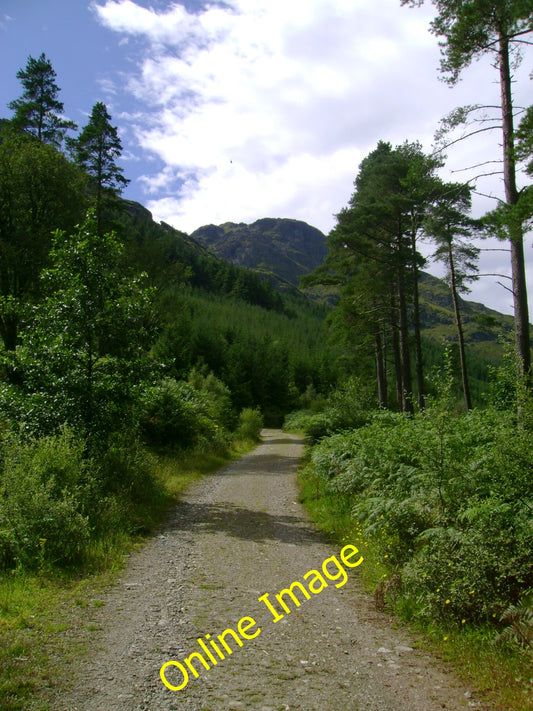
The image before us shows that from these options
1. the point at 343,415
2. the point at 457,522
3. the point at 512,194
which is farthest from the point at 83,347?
the point at 343,415

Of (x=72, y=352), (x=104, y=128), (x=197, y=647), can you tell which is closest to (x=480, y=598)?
(x=197, y=647)

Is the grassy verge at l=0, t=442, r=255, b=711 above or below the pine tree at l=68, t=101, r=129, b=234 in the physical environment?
below

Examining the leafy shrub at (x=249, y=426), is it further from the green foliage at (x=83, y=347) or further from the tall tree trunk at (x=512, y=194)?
the tall tree trunk at (x=512, y=194)

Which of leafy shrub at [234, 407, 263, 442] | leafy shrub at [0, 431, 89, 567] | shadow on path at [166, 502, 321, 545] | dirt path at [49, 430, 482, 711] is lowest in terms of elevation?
leafy shrub at [234, 407, 263, 442]

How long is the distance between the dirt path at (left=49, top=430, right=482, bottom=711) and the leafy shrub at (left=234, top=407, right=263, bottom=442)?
→ 22.2 metres

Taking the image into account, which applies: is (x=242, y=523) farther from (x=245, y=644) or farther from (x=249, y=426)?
(x=249, y=426)

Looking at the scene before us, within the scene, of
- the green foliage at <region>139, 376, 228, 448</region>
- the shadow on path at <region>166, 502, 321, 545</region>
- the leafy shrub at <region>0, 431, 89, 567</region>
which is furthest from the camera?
the green foliage at <region>139, 376, 228, 448</region>

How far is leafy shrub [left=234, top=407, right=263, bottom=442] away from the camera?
3056cm

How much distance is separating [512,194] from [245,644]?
9869 millimetres

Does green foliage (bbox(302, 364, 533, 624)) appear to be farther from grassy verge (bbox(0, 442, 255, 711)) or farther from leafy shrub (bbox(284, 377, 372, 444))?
leafy shrub (bbox(284, 377, 372, 444))

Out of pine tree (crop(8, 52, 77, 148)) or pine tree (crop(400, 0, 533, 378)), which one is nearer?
pine tree (crop(400, 0, 533, 378))

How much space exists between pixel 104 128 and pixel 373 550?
67.6 ft

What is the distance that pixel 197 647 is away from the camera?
4.26 metres

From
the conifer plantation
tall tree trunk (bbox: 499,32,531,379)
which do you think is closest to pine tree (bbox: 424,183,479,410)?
the conifer plantation
